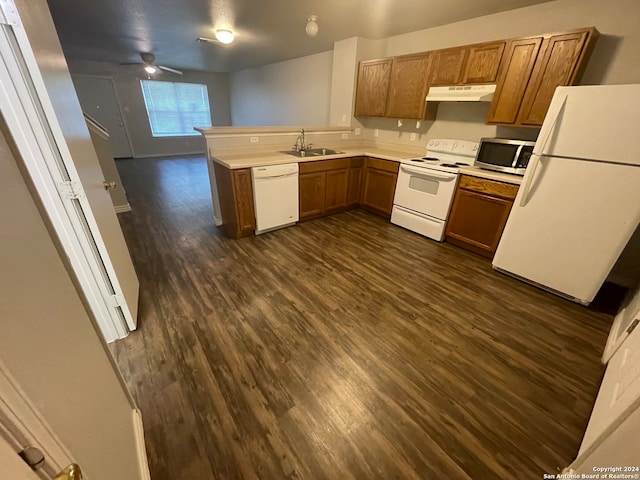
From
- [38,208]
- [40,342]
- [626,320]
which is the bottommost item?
[626,320]

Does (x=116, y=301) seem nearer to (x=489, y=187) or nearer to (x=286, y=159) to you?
(x=286, y=159)

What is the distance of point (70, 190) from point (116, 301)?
0.74 m

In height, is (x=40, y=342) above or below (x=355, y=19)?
below

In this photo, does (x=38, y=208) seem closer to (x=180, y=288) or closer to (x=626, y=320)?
(x=180, y=288)

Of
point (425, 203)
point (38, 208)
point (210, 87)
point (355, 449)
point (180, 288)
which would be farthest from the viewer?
point (210, 87)

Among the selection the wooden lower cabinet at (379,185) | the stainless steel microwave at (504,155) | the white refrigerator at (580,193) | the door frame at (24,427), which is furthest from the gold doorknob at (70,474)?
the wooden lower cabinet at (379,185)

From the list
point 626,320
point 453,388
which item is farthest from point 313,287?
point 626,320

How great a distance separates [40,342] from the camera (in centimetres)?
46

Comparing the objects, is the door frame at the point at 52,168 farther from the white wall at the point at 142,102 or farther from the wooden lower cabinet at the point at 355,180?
the white wall at the point at 142,102

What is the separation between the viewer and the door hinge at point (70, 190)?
1296 mm

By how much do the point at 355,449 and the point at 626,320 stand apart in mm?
2039

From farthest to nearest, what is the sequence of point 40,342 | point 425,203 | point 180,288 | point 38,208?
point 425,203
point 180,288
point 38,208
point 40,342

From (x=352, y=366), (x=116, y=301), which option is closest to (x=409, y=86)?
(x=352, y=366)

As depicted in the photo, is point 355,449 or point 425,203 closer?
point 355,449
